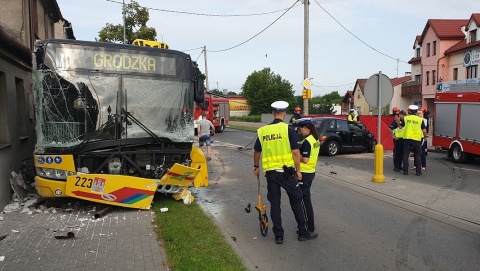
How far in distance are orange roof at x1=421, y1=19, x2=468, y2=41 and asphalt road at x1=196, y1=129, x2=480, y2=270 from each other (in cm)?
3454

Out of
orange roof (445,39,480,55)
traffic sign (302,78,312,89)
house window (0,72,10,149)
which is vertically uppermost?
orange roof (445,39,480,55)

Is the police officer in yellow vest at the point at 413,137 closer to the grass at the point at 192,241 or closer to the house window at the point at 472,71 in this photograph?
the grass at the point at 192,241

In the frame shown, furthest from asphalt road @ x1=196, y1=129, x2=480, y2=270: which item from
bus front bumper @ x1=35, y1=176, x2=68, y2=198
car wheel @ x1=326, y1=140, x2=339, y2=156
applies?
car wheel @ x1=326, y1=140, x2=339, y2=156

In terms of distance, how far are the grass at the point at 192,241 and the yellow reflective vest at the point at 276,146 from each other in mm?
1222

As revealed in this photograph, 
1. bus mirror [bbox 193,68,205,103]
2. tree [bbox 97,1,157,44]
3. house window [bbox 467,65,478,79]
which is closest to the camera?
bus mirror [bbox 193,68,205,103]

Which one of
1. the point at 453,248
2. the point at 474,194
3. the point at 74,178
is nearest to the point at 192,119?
the point at 74,178

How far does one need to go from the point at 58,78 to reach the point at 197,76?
2.42m

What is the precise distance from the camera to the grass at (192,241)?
4.88 metres

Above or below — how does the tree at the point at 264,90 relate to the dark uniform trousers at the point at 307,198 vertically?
above

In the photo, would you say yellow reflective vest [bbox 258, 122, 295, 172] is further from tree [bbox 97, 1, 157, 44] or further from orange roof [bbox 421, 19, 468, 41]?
orange roof [bbox 421, 19, 468, 41]

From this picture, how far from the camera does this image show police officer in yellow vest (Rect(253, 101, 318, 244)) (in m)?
5.73

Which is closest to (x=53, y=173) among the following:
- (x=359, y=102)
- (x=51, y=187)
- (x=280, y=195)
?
(x=51, y=187)

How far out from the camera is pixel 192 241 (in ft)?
A: 18.8

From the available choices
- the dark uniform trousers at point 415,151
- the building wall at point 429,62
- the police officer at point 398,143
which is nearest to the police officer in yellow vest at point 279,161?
the dark uniform trousers at point 415,151
